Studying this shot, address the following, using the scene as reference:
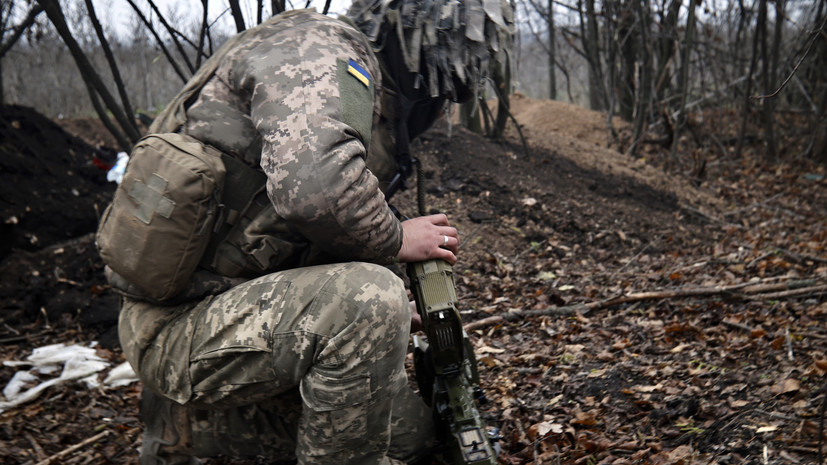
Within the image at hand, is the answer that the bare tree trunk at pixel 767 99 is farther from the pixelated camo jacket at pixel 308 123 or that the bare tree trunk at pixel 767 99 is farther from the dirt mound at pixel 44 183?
the dirt mound at pixel 44 183

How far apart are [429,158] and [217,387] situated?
13.6 ft

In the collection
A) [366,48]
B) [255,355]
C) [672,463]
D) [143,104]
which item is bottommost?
[672,463]

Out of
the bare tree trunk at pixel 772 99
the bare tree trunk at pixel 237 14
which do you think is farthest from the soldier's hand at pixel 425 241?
the bare tree trunk at pixel 772 99

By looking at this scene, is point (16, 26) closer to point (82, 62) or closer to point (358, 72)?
point (82, 62)

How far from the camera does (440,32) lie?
6.94 ft

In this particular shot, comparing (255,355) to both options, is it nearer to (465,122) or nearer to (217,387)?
(217,387)

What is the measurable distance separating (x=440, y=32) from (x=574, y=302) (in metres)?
1.97

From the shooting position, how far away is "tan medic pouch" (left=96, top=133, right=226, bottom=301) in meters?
1.73

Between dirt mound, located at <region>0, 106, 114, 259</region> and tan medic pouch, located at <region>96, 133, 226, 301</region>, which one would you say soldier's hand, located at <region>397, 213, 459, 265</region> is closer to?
tan medic pouch, located at <region>96, 133, 226, 301</region>

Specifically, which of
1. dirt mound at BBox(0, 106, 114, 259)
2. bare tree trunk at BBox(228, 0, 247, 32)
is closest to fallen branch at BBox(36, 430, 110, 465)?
bare tree trunk at BBox(228, 0, 247, 32)

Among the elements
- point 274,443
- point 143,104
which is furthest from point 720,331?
point 143,104

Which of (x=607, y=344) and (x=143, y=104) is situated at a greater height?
(x=143, y=104)

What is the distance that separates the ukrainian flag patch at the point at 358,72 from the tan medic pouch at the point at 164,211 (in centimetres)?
47

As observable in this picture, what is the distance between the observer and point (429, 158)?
580 centimetres
